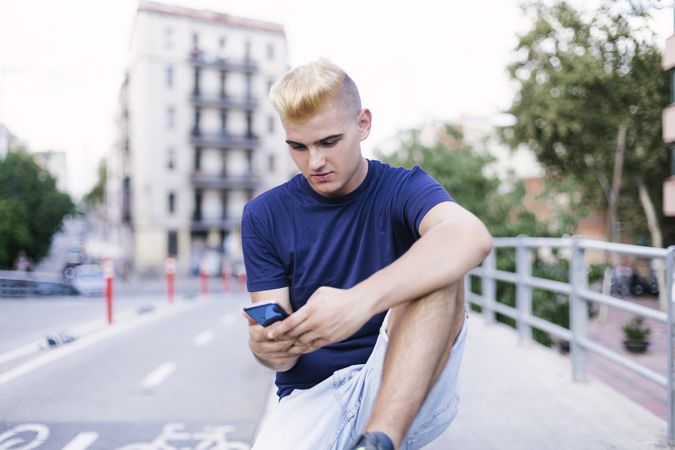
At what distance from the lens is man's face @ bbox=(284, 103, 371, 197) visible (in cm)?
209

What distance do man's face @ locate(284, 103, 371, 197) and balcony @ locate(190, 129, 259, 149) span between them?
50.9m

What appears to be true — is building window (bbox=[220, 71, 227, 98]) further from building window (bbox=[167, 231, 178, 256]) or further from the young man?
the young man

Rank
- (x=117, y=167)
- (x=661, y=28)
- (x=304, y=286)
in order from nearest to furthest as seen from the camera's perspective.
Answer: (x=304, y=286)
(x=661, y=28)
(x=117, y=167)

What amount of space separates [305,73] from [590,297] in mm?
3311

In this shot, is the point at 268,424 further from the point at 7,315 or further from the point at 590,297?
the point at 7,315

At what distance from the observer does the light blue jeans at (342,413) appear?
2119mm

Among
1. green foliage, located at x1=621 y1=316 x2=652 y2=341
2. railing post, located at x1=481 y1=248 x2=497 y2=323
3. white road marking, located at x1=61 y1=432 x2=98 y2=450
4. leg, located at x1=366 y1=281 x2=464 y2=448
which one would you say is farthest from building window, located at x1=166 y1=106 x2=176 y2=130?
leg, located at x1=366 y1=281 x2=464 y2=448

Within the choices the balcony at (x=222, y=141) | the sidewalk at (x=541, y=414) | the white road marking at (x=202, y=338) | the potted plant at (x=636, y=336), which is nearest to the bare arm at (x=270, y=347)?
the sidewalk at (x=541, y=414)

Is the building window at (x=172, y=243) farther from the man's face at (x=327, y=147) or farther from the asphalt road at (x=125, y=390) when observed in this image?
the man's face at (x=327, y=147)

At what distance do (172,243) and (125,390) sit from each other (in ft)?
151

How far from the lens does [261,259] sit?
228 centimetres

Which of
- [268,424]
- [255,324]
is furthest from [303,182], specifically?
[268,424]

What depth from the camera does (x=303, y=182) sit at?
2.30 metres

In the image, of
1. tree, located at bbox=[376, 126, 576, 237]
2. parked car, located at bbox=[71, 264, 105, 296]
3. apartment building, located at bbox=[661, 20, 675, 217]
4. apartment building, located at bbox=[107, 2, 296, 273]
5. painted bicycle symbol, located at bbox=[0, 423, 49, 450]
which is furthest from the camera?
apartment building, located at bbox=[107, 2, 296, 273]
